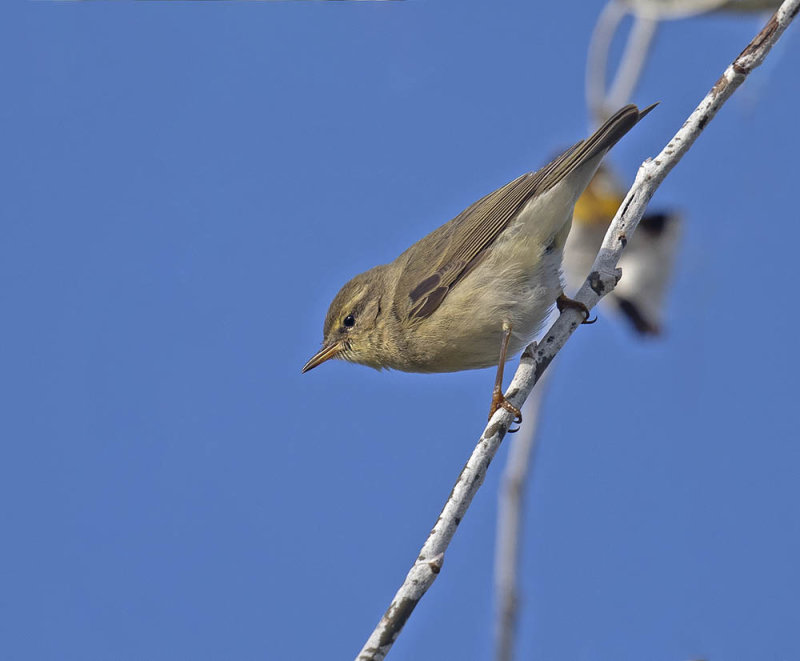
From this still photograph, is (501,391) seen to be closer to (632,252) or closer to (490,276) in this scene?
(490,276)

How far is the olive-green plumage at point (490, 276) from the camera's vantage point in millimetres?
4914

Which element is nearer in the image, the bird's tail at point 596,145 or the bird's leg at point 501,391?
the bird's leg at point 501,391

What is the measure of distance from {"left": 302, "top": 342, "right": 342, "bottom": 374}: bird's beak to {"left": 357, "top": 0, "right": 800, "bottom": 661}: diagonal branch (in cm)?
176

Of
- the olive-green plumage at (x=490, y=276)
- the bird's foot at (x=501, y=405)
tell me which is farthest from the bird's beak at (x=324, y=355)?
the bird's foot at (x=501, y=405)

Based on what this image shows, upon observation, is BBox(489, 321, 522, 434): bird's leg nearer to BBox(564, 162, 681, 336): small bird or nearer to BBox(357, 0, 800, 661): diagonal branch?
BBox(357, 0, 800, 661): diagonal branch

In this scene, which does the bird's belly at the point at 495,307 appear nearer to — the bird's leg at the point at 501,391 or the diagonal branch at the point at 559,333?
the bird's leg at the point at 501,391

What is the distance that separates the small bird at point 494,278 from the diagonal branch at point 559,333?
27cm

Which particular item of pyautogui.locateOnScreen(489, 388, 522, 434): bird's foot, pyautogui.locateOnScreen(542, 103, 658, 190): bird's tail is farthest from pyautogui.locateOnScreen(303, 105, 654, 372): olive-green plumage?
pyautogui.locateOnScreen(489, 388, 522, 434): bird's foot

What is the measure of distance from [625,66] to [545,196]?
1.15 m

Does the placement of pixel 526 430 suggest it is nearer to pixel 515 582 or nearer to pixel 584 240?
pixel 515 582

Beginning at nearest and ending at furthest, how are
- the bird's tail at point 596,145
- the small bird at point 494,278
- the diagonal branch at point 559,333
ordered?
the diagonal branch at point 559,333
the bird's tail at point 596,145
the small bird at point 494,278

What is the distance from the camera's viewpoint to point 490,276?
4.99 meters

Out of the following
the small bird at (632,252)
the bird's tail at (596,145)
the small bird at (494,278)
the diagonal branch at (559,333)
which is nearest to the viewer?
the diagonal branch at (559,333)

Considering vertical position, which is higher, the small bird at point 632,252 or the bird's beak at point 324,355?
the small bird at point 632,252
